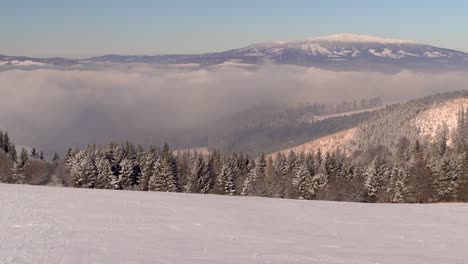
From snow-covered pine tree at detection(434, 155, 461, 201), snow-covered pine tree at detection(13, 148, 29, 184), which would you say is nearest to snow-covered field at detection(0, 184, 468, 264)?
snow-covered pine tree at detection(434, 155, 461, 201)

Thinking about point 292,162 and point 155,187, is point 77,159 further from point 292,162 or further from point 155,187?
point 292,162

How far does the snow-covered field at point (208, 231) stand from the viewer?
15641 mm

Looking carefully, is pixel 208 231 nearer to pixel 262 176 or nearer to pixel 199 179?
pixel 199 179

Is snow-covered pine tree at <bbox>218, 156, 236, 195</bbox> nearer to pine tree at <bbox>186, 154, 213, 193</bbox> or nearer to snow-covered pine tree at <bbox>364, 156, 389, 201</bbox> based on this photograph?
pine tree at <bbox>186, 154, 213, 193</bbox>

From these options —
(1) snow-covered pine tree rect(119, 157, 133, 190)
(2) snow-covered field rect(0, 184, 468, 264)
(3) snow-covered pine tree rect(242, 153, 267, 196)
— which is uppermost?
(2) snow-covered field rect(0, 184, 468, 264)

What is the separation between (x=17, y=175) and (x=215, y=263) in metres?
69.6

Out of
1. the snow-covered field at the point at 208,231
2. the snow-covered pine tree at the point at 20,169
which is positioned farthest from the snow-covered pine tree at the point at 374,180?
the snow-covered pine tree at the point at 20,169

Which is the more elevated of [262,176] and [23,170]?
[23,170]

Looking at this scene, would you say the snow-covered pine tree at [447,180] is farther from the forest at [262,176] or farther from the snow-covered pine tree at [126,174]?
the snow-covered pine tree at [126,174]

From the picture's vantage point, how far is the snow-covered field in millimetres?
15641

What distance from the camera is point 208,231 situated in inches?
802

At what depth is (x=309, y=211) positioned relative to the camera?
28219 mm

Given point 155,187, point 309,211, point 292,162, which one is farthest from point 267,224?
point 292,162

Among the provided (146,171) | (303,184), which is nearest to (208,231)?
(303,184)
